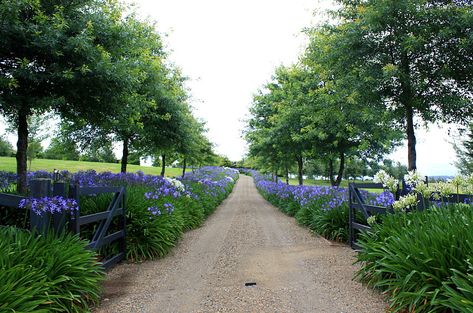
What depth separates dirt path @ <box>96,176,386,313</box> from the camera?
3801mm

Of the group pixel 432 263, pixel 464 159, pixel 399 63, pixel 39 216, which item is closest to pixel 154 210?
pixel 39 216

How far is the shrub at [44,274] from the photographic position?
2.75m

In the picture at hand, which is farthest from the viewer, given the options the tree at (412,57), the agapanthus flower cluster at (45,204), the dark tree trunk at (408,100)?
the dark tree trunk at (408,100)

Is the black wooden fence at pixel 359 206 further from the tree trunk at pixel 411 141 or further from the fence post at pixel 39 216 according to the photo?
the fence post at pixel 39 216

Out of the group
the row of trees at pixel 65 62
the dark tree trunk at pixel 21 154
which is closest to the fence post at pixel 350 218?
the row of trees at pixel 65 62

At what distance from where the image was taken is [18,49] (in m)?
5.77

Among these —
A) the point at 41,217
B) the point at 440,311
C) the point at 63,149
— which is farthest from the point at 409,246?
the point at 63,149

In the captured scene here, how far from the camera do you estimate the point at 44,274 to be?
319 cm

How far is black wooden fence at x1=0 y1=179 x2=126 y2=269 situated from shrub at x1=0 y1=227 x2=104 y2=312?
17 centimetres

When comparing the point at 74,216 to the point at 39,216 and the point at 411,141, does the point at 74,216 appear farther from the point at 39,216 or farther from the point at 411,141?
the point at 411,141

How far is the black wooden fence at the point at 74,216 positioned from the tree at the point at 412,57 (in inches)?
224

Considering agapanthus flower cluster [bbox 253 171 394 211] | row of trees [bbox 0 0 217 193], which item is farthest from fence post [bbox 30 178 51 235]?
agapanthus flower cluster [bbox 253 171 394 211]

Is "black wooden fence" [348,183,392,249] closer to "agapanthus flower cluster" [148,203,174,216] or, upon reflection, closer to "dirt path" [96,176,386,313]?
"dirt path" [96,176,386,313]

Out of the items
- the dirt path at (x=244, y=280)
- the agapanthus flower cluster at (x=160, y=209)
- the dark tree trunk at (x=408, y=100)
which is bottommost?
the dirt path at (x=244, y=280)
